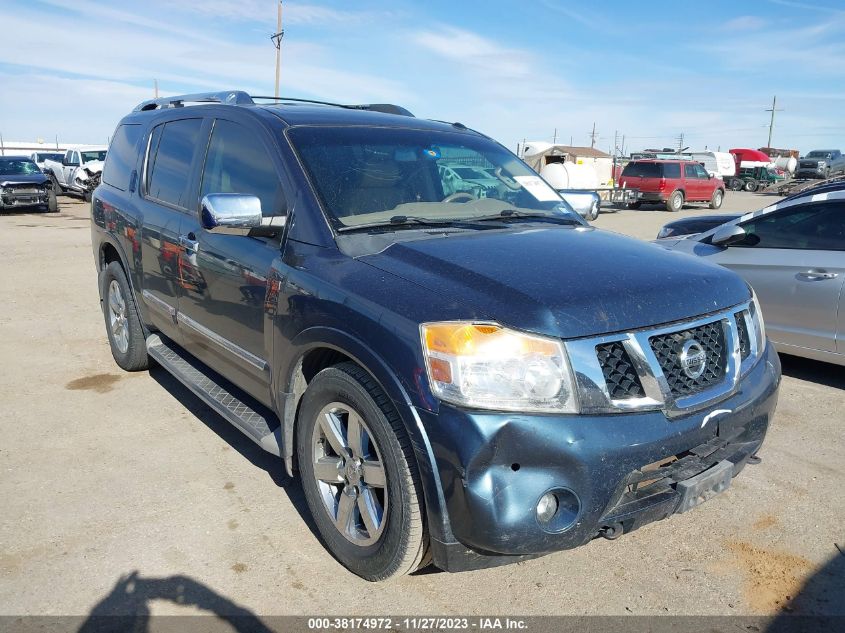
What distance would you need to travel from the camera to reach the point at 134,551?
3045 mm

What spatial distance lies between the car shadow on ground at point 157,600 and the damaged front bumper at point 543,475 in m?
0.86

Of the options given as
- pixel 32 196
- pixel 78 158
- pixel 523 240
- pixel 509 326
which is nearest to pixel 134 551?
pixel 509 326

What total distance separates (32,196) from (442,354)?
69.3 feet

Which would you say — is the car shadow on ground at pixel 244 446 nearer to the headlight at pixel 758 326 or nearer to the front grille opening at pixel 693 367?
the front grille opening at pixel 693 367

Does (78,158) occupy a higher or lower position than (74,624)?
higher

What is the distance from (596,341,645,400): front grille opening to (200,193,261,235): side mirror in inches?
64.4

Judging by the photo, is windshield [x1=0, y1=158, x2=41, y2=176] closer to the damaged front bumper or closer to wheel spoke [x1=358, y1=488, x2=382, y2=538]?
wheel spoke [x1=358, y1=488, x2=382, y2=538]

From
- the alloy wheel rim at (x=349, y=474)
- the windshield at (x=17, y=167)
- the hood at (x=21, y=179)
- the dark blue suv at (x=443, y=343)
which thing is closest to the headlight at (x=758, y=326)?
the dark blue suv at (x=443, y=343)

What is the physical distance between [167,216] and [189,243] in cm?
49

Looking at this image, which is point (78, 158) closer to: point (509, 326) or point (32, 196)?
point (32, 196)

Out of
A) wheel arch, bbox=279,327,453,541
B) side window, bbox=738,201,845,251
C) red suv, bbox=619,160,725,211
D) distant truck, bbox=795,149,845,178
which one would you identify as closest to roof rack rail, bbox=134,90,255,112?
wheel arch, bbox=279,327,453,541

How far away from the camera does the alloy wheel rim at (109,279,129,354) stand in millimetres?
5277

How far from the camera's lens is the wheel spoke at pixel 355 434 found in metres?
2.66

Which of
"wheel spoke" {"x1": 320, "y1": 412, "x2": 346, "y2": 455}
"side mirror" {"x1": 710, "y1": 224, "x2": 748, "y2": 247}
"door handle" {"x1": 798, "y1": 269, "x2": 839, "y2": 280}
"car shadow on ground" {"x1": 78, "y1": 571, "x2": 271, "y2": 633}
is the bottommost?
"car shadow on ground" {"x1": 78, "y1": 571, "x2": 271, "y2": 633}
